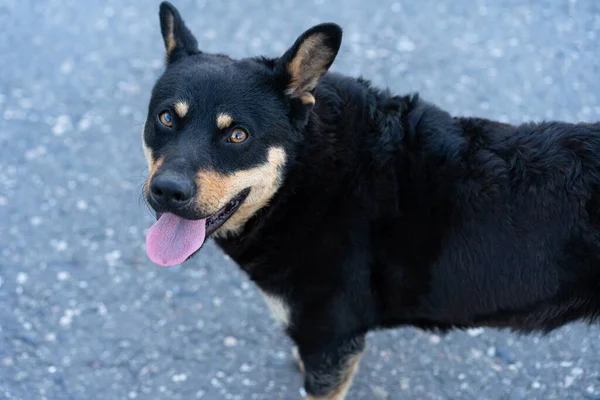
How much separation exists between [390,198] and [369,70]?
121 inches

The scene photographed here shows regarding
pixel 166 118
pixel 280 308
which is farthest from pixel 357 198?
pixel 166 118

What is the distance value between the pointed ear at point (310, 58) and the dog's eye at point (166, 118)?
544 millimetres

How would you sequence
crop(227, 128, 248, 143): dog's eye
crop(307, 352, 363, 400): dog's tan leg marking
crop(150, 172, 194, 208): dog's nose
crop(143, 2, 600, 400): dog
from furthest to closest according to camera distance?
crop(307, 352, 363, 400): dog's tan leg marking < crop(227, 128, 248, 143): dog's eye < crop(143, 2, 600, 400): dog < crop(150, 172, 194, 208): dog's nose

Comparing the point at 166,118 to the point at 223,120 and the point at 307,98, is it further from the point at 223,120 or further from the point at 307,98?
the point at 307,98

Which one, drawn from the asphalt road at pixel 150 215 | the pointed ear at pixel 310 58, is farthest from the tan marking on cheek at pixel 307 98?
the asphalt road at pixel 150 215

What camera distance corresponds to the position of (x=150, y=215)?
4344 mm

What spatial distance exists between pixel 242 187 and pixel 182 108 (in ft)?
1.42

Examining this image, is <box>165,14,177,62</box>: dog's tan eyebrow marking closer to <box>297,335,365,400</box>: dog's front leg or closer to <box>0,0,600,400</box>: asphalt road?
<box>0,0,600,400</box>: asphalt road

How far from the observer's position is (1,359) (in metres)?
3.46

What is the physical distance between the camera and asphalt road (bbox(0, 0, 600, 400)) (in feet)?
11.4

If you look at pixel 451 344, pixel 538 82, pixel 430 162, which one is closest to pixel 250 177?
pixel 430 162

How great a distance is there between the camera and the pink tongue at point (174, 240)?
8.80 ft

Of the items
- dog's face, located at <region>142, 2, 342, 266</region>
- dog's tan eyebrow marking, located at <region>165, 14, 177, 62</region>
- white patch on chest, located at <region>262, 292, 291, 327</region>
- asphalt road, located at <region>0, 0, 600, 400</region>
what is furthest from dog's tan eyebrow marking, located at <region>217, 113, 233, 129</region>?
asphalt road, located at <region>0, 0, 600, 400</region>

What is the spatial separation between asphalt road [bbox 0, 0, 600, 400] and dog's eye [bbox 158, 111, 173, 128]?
1.53m
